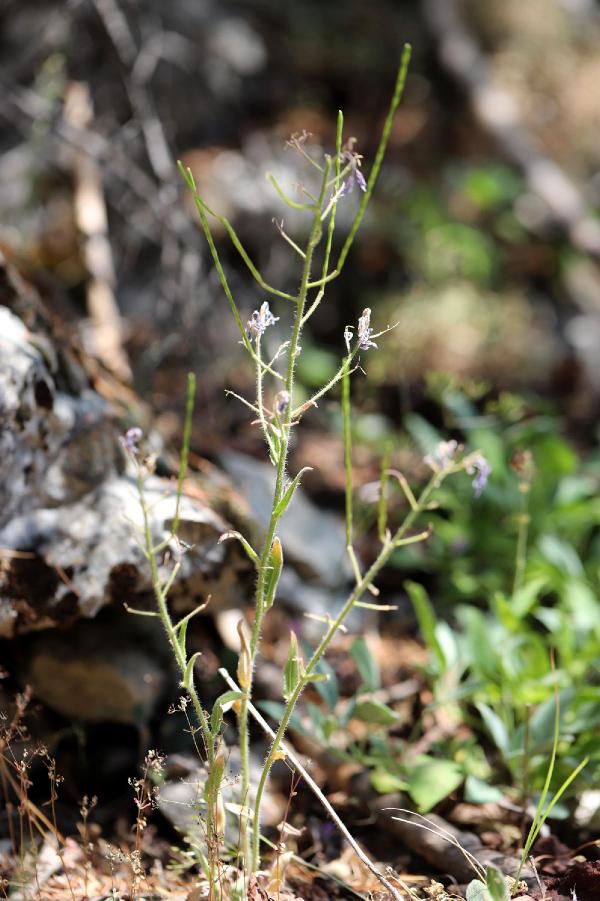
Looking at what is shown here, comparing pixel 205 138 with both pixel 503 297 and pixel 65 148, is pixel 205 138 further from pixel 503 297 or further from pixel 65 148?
pixel 503 297

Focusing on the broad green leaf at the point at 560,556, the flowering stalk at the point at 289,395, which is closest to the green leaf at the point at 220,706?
the flowering stalk at the point at 289,395

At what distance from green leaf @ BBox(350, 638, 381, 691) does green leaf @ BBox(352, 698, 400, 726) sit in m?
0.13

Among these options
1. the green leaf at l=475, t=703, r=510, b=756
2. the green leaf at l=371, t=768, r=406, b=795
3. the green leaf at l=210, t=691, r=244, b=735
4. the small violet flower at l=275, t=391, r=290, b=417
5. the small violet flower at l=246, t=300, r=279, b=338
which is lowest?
the green leaf at l=371, t=768, r=406, b=795

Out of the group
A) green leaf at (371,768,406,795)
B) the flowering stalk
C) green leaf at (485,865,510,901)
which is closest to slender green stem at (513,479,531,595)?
green leaf at (371,768,406,795)

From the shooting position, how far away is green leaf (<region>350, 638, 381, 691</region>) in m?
2.33

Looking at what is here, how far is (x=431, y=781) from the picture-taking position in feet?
6.88

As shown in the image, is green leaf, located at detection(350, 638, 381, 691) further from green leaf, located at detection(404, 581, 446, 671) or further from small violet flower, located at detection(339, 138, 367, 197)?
small violet flower, located at detection(339, 138, 367, 197)

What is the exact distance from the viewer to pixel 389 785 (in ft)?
6.96

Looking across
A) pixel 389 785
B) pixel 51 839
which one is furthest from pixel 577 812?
pixel 51 839

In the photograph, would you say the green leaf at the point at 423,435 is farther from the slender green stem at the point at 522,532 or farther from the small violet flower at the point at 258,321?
the small violet flower at the point at 258,321

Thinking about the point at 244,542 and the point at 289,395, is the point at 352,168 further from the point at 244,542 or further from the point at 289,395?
the point at 244,542

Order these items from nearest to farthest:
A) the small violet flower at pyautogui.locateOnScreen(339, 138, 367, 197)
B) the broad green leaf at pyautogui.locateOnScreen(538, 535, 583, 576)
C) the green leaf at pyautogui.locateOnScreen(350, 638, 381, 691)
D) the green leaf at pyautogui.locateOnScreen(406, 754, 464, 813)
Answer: the small violet flower at pyautogui.locateOnScreen(339, 138, 367, 197), the green leaf at pyautogui.locateOnScreen(406, 754, 464, 813), the green leaf at pyautogui.locateOnScreen(350, 638, 381, 691), the broad green leaf at pyautogui.locateOnScreen(538, 535, 583, 576)

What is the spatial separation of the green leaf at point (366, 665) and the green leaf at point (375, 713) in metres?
0.13

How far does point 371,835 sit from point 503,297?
3549 millimetres
